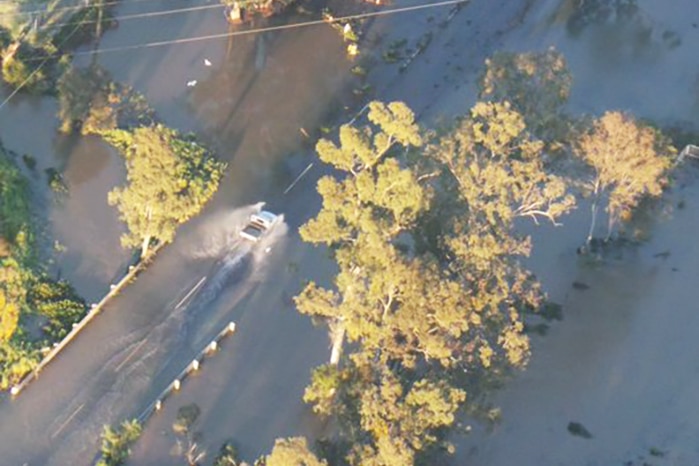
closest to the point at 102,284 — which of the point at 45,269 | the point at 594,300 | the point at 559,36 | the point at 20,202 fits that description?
the point at 45,269

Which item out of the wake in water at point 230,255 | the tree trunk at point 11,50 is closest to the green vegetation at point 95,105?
the tree trunk at point 11,50

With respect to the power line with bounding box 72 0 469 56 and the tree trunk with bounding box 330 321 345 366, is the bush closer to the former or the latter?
the power line with bounding box 72 0 469 56

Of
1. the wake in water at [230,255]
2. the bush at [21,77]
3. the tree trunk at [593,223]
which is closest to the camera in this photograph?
the wake in water at [230,255]

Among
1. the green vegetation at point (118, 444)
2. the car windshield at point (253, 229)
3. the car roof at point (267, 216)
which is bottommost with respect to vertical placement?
the green vegetation at point (118, 444)

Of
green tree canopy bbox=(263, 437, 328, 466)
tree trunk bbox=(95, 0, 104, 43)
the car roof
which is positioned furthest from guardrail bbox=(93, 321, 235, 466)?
tree trunk bbox=(95, 0, 104, 43)

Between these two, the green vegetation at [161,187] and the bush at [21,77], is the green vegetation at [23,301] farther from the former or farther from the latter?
the bush at [21,77]

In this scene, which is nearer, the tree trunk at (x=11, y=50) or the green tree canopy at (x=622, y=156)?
the green tree canopy at (x=622, y=156)
